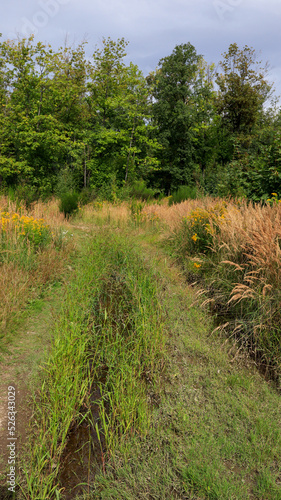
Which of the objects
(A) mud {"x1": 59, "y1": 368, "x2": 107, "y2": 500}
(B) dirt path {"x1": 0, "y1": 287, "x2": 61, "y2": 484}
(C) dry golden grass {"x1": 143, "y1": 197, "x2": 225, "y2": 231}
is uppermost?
(C) dry golden grass {"x1": 143, "y1": 197, "x2": 225, "y2": 231}

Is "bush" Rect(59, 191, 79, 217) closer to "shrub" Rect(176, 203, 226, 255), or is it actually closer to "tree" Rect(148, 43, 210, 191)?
"shrub" Rect(176, 203, 226, 255)

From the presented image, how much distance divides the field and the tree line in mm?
3225

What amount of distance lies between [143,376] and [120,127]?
755 inches

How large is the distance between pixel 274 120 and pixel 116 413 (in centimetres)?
3120

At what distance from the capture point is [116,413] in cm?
227

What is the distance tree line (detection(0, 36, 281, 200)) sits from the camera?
45.9 feet

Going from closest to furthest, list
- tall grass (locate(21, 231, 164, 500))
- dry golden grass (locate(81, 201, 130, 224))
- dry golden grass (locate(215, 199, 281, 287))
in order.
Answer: tall grass (locate(21, 231, 164, 500)) < dry golden grass (locate(215, 199, 281, 287)) < dry golden grass (locate(81, 201, 130, 224))

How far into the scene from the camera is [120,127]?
64.1ft

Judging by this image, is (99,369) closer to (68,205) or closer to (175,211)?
(175,211)

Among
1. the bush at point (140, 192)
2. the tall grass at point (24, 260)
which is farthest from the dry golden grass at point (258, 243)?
the bush at point (140, 192)

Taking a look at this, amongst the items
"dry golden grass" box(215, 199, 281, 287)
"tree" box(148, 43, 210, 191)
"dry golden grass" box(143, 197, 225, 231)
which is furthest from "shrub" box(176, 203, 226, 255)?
"tree" box(148, 43, 210, 191)

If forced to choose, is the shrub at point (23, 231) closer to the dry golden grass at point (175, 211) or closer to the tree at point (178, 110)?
the dry golden grass at point (175, 211)

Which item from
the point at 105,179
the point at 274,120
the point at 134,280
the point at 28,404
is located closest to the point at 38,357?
the point at 28,404

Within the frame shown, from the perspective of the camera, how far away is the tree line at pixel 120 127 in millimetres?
13977
